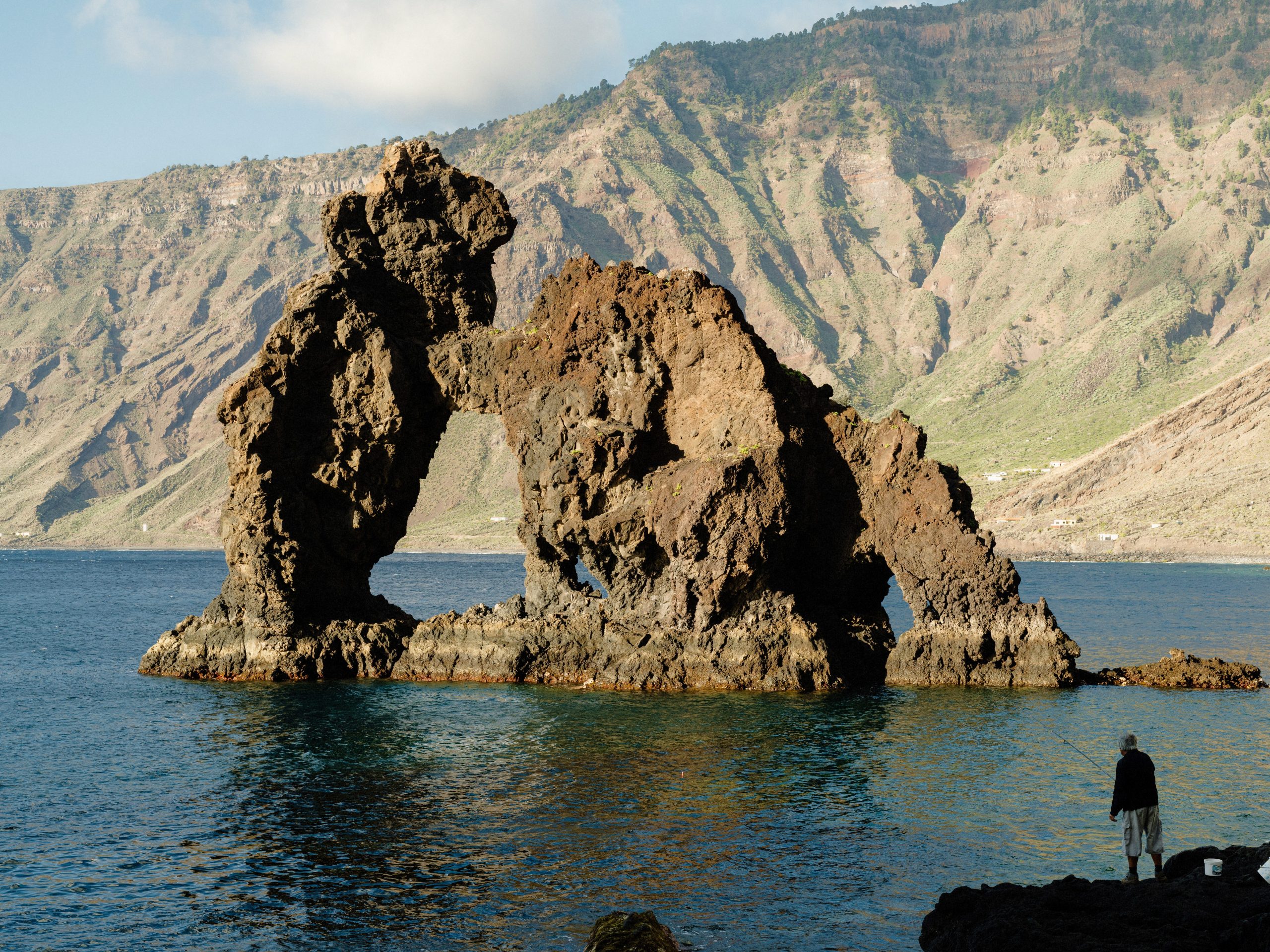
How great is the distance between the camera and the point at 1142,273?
656ft

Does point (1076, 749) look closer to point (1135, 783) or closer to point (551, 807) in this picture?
point (1135, 783)

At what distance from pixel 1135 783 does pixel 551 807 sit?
13.0m

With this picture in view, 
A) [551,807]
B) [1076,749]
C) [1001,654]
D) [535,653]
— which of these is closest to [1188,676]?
[1001,654]

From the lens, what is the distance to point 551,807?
2672 centimetres

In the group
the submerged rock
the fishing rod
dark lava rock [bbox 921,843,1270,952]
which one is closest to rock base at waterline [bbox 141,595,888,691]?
the fishing rod

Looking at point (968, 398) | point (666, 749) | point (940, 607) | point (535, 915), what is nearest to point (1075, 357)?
point (968, 398)

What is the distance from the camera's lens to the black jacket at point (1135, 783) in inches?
767

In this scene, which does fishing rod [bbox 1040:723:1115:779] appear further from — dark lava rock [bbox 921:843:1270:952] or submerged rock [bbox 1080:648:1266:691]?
dark lava rock [bbox 921:843:1270:952]

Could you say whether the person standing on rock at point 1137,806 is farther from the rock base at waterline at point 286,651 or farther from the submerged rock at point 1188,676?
the rock base at waterline at point 286,651

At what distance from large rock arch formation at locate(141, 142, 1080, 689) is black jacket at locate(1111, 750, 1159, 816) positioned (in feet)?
70.7

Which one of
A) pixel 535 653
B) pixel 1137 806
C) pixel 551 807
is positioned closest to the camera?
pixel 1137 806

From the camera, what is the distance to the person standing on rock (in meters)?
19.5

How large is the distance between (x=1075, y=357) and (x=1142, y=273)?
26212mm

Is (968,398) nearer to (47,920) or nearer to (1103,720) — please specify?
(1103,720)
